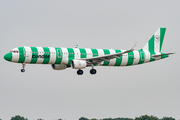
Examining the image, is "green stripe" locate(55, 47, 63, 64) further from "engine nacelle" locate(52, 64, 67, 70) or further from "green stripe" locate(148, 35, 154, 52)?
"green stripe" locate(148, 35, 154, 52)

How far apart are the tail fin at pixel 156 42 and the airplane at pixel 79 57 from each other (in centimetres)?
20

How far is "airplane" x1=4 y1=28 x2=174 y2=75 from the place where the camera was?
68.6m

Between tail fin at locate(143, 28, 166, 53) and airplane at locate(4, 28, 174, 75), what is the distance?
0.64 ft

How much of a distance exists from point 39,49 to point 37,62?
208 centimetres

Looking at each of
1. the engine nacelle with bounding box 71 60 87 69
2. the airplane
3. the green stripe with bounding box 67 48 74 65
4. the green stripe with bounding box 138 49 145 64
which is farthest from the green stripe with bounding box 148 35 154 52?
the green stripe with bounding box 67 48 74 65

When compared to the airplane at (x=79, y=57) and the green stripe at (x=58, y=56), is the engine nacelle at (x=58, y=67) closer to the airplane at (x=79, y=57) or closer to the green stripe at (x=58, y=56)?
the airplane at (x=79, y=57)

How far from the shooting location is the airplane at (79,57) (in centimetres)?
6856

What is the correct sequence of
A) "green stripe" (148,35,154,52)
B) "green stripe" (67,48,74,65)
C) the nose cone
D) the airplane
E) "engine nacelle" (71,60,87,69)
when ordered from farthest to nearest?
"green stripe" (148,35,154,52) → "green stripe" (67,48,74,65) → "engine nacelle" (71,60,87,69) → the airplane → the nose cone

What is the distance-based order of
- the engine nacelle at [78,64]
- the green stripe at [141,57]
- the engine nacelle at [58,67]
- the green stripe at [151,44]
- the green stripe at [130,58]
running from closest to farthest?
the engine nacelle at [78,64] < the engine nacelle at [58,67] < the green stripe at [130,58] < the green stripe at [141,57] < the green stripe at [151,44]

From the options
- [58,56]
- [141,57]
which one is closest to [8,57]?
[58,56]

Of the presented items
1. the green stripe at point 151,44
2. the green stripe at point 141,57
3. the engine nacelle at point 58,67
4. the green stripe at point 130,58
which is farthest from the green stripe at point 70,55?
the green stripe at point 151,44

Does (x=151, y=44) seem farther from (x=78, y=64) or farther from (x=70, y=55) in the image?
(x=70, y=55)

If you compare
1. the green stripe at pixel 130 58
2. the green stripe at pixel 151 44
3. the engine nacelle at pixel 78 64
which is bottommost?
the engine nacelle at pixel 78 64

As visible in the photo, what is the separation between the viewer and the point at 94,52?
7406cm
